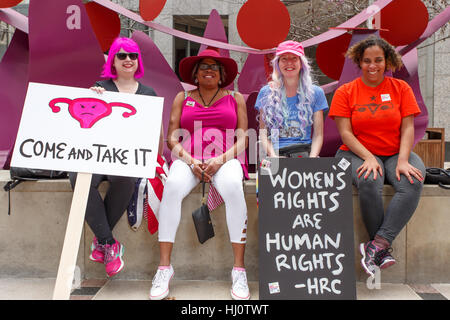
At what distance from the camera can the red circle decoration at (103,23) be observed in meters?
3.87

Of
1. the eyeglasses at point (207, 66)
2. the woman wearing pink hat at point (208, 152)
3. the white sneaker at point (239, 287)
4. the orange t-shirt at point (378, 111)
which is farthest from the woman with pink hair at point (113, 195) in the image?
the orange t-shirt at point (378, 111)

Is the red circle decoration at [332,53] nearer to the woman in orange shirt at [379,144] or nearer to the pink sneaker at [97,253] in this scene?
the woman in orange shirt at [379,144]

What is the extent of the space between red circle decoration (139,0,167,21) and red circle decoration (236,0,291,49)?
67cm

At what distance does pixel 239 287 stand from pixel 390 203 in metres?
1.02

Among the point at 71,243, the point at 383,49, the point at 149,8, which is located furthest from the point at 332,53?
the point at 71,243

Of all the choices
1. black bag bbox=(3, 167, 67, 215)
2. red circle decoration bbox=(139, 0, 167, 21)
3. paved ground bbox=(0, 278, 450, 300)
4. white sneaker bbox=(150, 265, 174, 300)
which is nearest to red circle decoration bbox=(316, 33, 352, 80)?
red circle decoration bbox=(139, 0, 167, 21)

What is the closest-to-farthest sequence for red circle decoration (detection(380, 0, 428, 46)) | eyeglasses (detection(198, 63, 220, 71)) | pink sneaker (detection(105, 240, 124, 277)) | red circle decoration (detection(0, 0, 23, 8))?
1. pink sneaker (detection(105, 240, 124, 277))
2. eyeglasses (detection(198, 63, 220, 71))
3. red circle decoration (detection(0, 0, 23, 8))
4. red circle decoration (detection(380, 0, 428, 46))

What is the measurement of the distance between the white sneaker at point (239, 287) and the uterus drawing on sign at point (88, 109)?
1108 mm

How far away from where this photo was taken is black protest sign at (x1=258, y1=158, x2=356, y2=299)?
2490mm

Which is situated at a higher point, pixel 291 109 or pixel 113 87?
pixel 113 87

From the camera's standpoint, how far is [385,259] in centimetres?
265

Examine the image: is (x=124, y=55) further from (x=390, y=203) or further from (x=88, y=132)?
(x=390, y=203)

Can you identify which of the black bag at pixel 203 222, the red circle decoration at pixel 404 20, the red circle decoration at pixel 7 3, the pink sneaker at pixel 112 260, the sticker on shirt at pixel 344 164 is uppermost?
the red circle decoration at pixel 7 3

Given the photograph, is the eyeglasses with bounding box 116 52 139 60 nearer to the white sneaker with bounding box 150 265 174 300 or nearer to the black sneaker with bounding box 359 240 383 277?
the white sneaker with bounding box 150 265 174 300
